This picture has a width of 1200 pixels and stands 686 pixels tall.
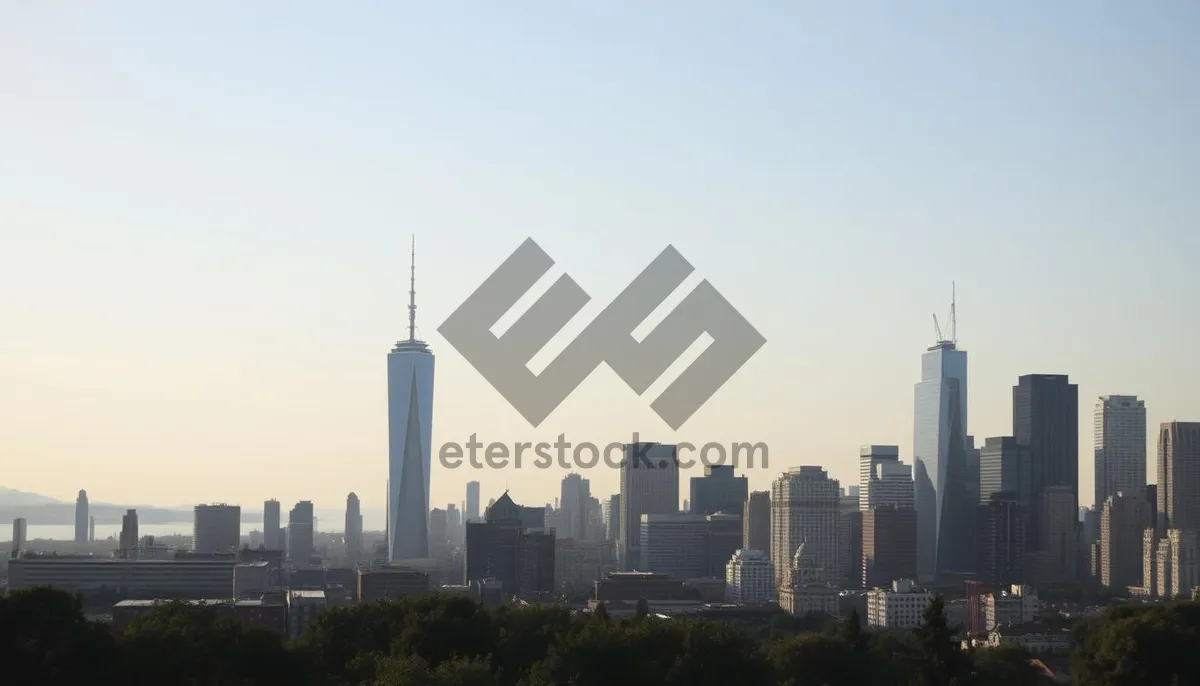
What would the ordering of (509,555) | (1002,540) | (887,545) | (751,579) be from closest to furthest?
(751,579), (509,555), (887,545), (1002,540)

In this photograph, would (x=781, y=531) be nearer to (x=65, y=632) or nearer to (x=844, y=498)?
(x=844, y=498)

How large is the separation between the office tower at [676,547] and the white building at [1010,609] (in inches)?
2124

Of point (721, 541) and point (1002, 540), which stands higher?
point (1002, 540)

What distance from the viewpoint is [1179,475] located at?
5822 inches

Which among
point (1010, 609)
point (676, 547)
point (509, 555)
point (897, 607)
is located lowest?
point (897, 607)

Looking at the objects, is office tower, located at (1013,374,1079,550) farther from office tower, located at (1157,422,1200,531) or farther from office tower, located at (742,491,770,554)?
office tower, located at (742,491,770,554)

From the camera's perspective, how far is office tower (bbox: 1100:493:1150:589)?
136 m

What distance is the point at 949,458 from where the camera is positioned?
154 metres

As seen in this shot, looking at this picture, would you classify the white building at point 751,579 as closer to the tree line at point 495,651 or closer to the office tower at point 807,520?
the office tower at point 807,520

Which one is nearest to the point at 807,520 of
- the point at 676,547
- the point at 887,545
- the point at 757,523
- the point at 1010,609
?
the point at 887,545

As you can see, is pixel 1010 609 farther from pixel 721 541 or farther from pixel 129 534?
pixel 129 534

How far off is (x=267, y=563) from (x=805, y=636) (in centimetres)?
7911

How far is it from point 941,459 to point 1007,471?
628cm

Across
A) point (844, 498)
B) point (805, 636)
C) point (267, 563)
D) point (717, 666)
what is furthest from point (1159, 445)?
point (717, 666)
